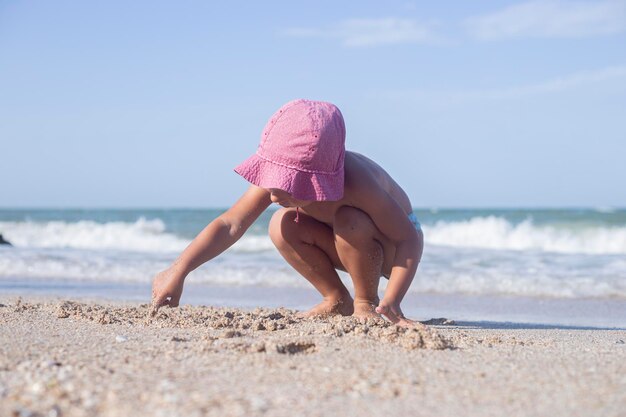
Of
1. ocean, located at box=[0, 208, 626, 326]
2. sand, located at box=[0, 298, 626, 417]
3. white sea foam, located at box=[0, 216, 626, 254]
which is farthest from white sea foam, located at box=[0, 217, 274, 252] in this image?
sand, located at box=[0, 298, 626, 417]

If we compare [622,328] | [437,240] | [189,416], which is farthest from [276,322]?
[437,240]

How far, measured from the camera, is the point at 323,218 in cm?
351

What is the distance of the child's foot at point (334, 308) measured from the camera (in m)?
3.70

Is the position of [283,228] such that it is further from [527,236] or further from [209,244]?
[527,236]

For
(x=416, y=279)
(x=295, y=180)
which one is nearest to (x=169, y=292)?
(x=295, y=180)

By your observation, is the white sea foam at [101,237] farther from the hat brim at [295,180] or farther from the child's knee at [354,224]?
the hat brim at [295,180]

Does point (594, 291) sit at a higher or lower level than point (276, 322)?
higher

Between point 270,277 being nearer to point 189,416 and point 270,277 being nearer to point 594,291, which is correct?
point 594,291

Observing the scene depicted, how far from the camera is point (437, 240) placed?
56.4ft

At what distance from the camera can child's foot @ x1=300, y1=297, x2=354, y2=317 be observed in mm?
3699

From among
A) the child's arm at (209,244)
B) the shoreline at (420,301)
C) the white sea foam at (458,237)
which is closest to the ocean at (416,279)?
the shoreline at (420,301)

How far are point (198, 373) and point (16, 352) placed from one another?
0.65m

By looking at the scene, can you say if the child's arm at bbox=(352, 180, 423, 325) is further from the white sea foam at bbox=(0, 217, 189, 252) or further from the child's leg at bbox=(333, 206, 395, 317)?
the white sea foam at bbox=(0, 217, 189, 252)

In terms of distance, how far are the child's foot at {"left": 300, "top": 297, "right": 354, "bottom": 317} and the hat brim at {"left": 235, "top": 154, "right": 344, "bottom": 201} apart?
0.88m
